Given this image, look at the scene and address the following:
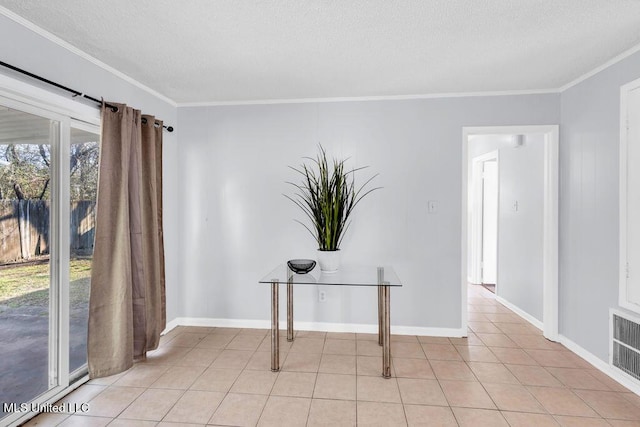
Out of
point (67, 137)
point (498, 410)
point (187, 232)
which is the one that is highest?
point (67, 137)

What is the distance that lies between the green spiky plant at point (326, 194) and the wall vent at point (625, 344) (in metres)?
2.17

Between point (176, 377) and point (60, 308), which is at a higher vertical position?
point (60, 308)

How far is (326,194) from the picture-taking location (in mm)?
2934

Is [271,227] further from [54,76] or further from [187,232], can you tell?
[54,76]

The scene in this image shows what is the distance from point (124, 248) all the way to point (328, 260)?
5.33 feet

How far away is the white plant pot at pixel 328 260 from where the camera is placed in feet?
9.34

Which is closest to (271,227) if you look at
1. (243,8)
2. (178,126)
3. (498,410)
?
(178,126)

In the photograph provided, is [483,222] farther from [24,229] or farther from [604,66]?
[24,229]

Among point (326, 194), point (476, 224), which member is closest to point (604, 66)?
point (326, 194)

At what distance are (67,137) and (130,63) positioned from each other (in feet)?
2.53

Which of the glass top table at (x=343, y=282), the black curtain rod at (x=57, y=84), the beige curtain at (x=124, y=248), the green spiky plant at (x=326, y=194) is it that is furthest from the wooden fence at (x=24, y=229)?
the green spiky plant at (x=326, y=194)

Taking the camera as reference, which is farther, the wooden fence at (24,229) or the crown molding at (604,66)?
the crown molding at (604,66)

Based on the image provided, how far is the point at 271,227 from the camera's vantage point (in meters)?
3.43

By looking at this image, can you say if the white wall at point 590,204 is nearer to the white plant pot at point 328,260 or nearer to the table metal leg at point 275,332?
the white plant pot at point 328,260
